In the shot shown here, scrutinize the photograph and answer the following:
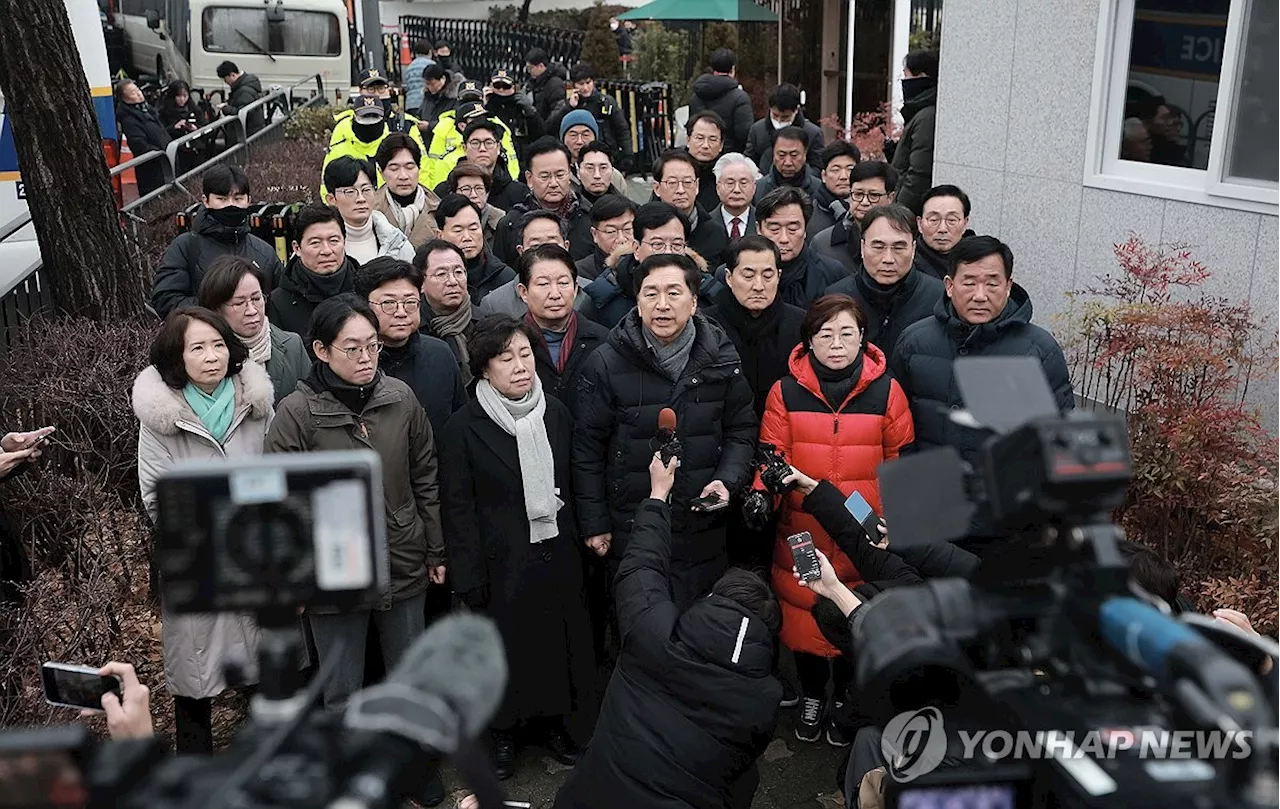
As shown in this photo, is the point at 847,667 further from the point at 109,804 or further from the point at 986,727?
the point at 109,804

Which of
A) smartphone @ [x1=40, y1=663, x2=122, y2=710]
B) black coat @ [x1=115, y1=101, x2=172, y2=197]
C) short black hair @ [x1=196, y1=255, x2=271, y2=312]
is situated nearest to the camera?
smartphone @ [x1=40, y1=663, x2=122, y2=710]

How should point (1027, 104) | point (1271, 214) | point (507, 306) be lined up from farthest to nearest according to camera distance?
point (1027, 104)
point (1271, 214)
point (507, 306)

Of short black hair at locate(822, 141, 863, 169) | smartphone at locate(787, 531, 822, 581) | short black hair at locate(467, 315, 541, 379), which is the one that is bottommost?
smartphone at locate(787, 531, 822, 581)

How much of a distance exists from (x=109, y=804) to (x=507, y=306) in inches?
156

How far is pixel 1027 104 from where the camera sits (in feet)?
25.1

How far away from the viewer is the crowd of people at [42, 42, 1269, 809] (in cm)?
310

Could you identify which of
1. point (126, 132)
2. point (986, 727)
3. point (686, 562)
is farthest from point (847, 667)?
point (126, 132)

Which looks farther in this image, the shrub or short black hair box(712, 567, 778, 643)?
the shrub

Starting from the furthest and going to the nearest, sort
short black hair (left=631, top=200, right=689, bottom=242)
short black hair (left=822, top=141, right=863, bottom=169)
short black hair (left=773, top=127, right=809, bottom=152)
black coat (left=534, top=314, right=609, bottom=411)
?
1. short black hair (left=773, top=127, right=809, bottom=152)
2. short black hair (left=822, top=141, right=863, bottom=169)
3. short black hair (left=631, top=200, right=689, bottom=242)
4. black coat (left=534, top=314, right=609, bottom=411)

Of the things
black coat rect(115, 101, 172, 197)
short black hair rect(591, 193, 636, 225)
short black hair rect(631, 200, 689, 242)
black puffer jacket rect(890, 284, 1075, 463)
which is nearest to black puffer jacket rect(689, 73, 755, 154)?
short black hair rect(591, 193, 636, 225)

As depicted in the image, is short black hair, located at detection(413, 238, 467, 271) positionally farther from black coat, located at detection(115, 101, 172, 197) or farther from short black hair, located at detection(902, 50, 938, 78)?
black coat, located at detection(115, 101, 172, 197)

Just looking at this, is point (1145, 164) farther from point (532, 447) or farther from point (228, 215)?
point (228, 215)

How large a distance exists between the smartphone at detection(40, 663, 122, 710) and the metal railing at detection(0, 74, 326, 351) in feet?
16.2

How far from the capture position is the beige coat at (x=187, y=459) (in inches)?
150
